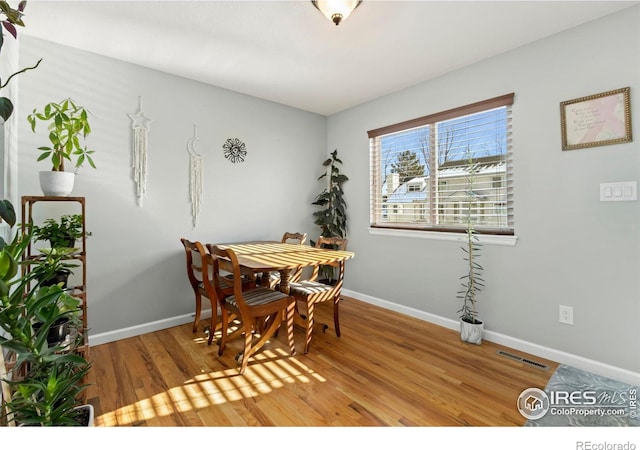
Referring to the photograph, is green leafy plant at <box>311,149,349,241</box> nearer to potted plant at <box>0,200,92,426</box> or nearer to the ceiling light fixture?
the ceiling light fixture

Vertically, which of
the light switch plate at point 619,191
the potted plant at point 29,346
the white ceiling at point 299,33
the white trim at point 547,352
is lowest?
the white trim at point 547,352

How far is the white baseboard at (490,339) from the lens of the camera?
6.63ft

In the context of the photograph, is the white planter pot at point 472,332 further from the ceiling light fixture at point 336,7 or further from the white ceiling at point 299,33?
the ceiling light fixture at point 336,7

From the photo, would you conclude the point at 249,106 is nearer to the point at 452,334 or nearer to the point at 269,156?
the point at 269,156

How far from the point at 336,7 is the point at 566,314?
268 centimetres

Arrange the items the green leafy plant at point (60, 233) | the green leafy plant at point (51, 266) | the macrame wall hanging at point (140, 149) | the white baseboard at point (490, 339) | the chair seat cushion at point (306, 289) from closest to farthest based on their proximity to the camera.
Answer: the green leafy plant at point (51, 266) → the green leafy plant at point (60, 233) → the white baseboard at point (490, 339) → the chair seat cushion at point (306, 289) → the macrame wall hanging at point (140, 149)

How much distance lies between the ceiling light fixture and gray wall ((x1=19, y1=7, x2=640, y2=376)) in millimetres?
1551

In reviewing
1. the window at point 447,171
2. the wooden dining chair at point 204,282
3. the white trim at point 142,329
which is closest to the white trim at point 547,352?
the window at point 447,171

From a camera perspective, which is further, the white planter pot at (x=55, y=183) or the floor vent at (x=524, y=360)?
the floor vent at (x=524, y=360)

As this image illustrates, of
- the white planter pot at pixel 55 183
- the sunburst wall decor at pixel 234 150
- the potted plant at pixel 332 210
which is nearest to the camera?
the white planter pot at pixel 55 183

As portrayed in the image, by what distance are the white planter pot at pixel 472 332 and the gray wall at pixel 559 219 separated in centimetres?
17

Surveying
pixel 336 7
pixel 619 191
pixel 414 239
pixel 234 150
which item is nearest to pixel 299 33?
pixel 336 7

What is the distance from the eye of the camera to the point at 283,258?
7.80 feet

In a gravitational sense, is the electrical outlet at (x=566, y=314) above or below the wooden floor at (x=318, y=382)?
above
